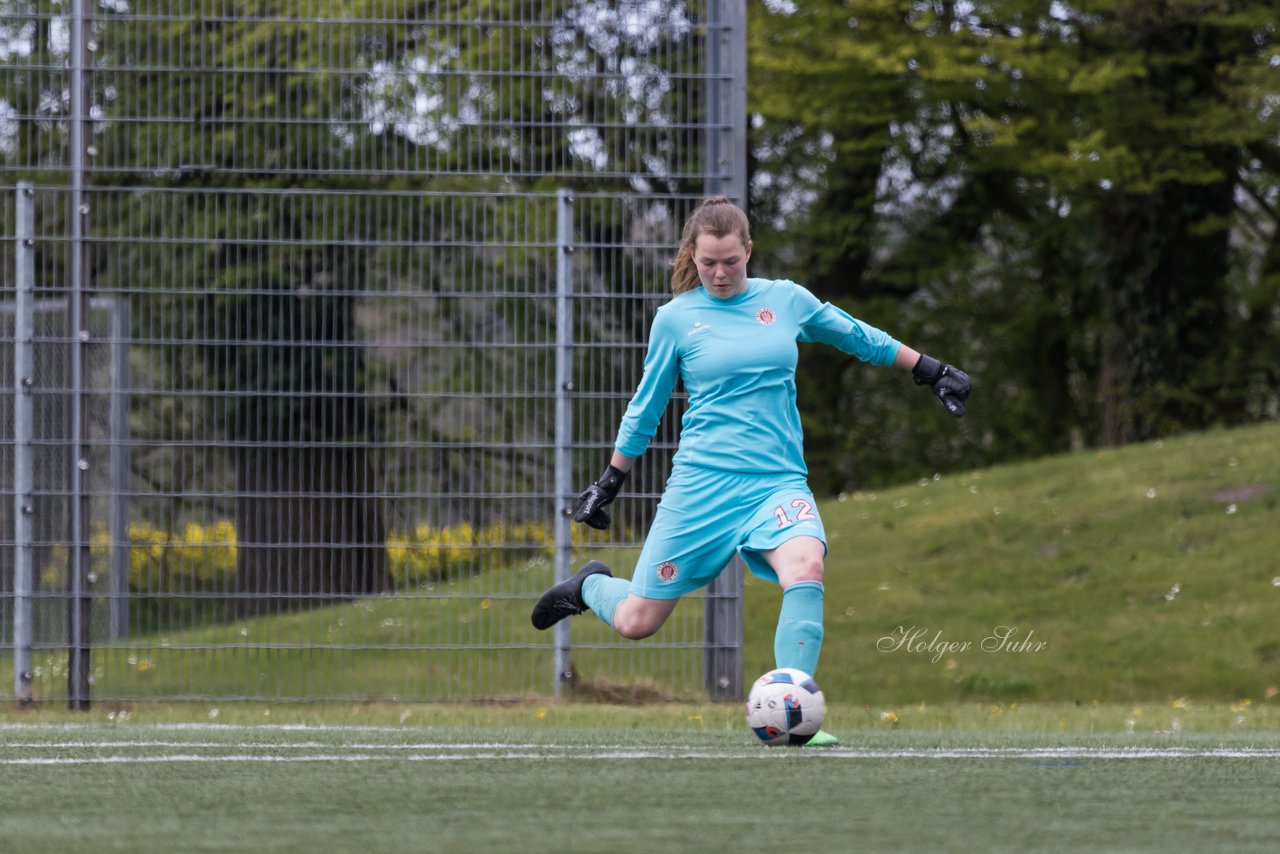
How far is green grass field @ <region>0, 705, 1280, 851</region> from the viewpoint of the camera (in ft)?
13.0

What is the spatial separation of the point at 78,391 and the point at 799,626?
17.1ft

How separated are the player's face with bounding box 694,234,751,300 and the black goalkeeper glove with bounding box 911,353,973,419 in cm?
68

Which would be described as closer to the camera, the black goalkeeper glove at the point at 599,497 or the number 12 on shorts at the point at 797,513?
the number 12 on shorts at the point at 797,513

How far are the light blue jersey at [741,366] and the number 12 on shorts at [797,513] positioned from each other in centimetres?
14

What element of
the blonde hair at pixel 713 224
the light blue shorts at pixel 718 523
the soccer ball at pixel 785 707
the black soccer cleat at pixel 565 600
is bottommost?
the soccer ball at pixel 785 707

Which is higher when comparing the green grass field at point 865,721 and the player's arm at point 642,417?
the player's arm at point 642,417

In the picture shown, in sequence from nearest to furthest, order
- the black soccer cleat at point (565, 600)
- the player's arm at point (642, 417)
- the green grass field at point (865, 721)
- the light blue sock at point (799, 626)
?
1. the green grass field at point (865, 721)
2. the light blue sock at point (799, 626)
3. the player's arm at point (642, 417)
4. the black soccer cleat at point (565, 600)

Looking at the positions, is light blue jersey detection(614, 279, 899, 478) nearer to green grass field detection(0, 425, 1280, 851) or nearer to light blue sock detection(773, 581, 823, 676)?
light blue sock detection(773, 581, 823, 676)

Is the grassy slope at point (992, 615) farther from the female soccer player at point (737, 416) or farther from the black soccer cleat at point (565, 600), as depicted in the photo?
the female soccer player at point (737, 416)

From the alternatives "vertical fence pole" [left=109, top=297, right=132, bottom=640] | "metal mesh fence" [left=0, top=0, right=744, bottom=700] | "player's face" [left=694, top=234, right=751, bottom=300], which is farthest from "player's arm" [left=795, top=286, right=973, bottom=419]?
"vertical fence pole" [left=109, top=297, right=132, bottom=640]

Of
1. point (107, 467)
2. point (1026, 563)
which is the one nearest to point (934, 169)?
point (1026, 563)

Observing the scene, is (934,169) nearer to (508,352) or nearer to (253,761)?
(508,352)

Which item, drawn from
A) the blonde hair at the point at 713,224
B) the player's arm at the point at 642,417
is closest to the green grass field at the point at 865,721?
the player's arm at the point at 642,417

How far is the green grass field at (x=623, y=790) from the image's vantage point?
3.97 metres
